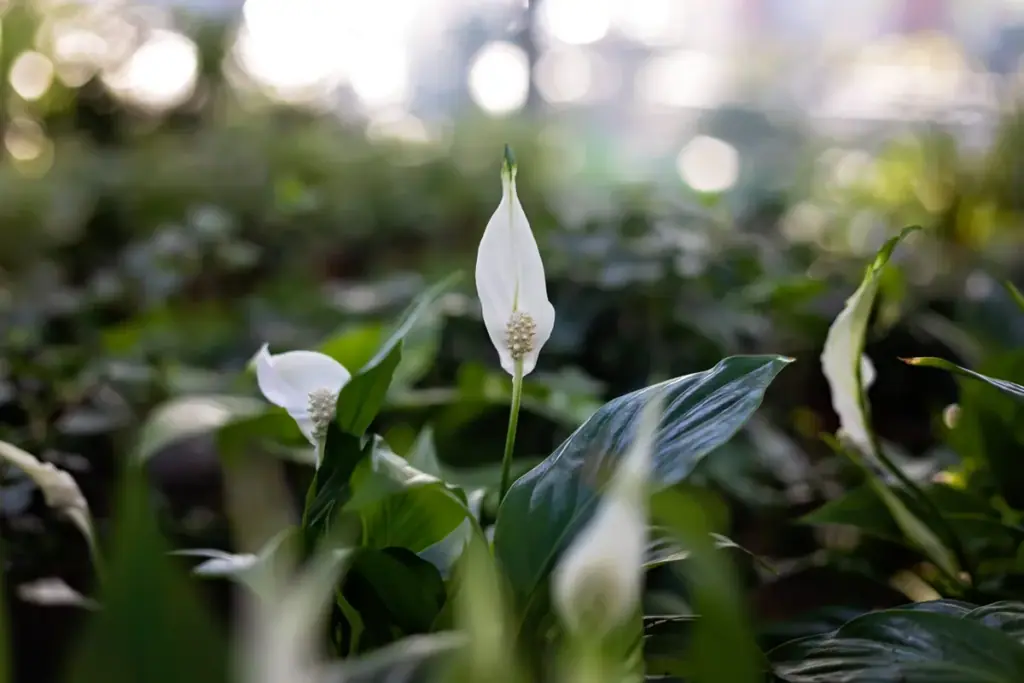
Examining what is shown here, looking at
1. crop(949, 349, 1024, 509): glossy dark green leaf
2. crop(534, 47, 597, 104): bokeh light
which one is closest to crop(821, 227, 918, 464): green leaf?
crop(949, 349, 1024, 509): glossy dark green leaf

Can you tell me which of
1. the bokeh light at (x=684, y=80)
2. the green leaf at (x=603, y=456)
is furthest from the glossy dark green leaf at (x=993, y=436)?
the bokeh light at (x=684, y=80)

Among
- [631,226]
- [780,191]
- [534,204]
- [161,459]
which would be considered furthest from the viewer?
[780,191]

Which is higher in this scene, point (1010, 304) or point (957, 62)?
point (957, 62)

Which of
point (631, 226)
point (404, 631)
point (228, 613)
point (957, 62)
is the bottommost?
point (228, 613)

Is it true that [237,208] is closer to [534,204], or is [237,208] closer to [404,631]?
[534,204]

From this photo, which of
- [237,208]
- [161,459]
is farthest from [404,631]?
[237,208]

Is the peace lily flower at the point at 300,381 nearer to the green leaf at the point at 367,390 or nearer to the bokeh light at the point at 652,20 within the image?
the green leaf at the point at 367,390

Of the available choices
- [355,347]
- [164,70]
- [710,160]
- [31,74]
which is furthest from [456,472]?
[710,160]

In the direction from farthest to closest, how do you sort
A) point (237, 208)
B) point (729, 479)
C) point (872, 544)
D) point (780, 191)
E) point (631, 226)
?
point (780, 191), point (237, 208), point (631, 226), point (729, 479), point (872, 544)

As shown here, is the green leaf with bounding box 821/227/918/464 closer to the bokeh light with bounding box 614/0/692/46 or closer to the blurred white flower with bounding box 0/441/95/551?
the blurred white flower with bounding box 0/441/95/551
